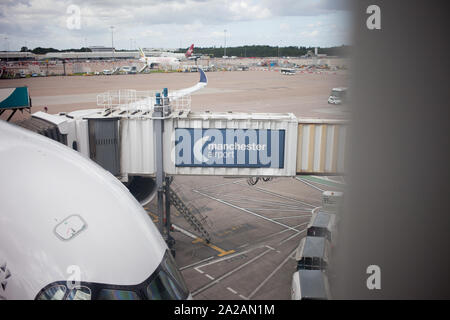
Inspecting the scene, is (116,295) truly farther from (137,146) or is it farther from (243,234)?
(243,234)

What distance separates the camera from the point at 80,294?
211 inches

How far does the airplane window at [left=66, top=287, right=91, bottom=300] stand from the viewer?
5312 millimetres

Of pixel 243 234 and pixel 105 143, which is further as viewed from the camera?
pixel 243 234

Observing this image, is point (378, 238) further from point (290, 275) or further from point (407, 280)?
point (290, 275)

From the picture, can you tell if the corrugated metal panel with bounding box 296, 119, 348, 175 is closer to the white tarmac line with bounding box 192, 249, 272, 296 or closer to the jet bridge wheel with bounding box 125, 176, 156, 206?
the white tarmac line with bounding box 192, 249, 272, 296

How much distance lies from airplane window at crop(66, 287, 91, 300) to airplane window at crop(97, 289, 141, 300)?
157mm

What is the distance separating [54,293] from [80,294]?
334 mm

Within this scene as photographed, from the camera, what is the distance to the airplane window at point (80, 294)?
17.4ft

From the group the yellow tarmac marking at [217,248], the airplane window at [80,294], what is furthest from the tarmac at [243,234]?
the airplane window at [80,294]

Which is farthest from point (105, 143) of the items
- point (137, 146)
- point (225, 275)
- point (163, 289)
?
point (163, 289)

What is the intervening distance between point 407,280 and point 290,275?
17.6 meters
